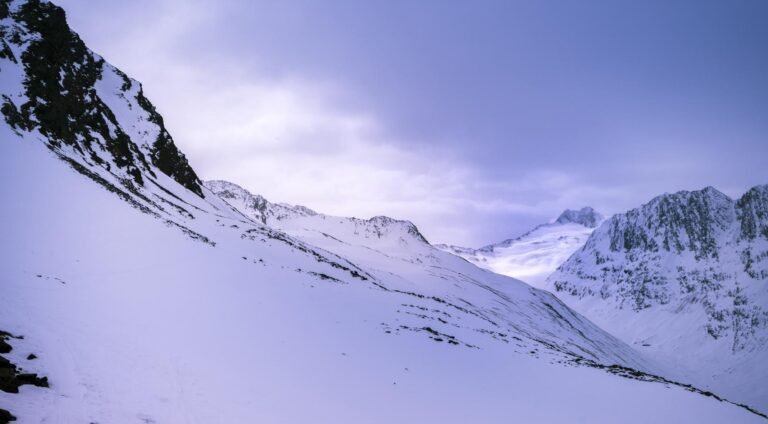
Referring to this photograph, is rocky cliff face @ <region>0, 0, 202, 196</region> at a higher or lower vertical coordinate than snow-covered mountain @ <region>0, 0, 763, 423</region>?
higher

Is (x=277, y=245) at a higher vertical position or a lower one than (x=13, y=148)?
lower

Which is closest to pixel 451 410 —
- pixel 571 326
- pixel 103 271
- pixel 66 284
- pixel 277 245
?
pixel 66 284

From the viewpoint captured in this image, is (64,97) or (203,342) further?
(64,97)

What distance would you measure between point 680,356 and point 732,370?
77.9 feet

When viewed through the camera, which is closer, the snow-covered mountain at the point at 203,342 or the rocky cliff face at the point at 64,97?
the snow-covered mountain at the point at 203,342

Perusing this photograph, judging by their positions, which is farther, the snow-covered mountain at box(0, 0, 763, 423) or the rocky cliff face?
the rocky cliff face

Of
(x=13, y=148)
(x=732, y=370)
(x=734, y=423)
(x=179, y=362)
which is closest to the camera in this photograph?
(x=179, y=362)

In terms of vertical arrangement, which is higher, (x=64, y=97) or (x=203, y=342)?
(x=64, y=97)

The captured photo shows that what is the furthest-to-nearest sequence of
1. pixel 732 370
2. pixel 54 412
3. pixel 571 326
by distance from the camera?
pixel 732 370 → pixel 571 326 → pixel 54 412

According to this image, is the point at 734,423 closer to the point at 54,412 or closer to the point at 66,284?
the point at 54,412

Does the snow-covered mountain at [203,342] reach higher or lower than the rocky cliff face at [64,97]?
lower

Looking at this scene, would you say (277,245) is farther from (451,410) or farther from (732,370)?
(732,370)

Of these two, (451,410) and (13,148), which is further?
(13,148)

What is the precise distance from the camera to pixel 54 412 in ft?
22.0
